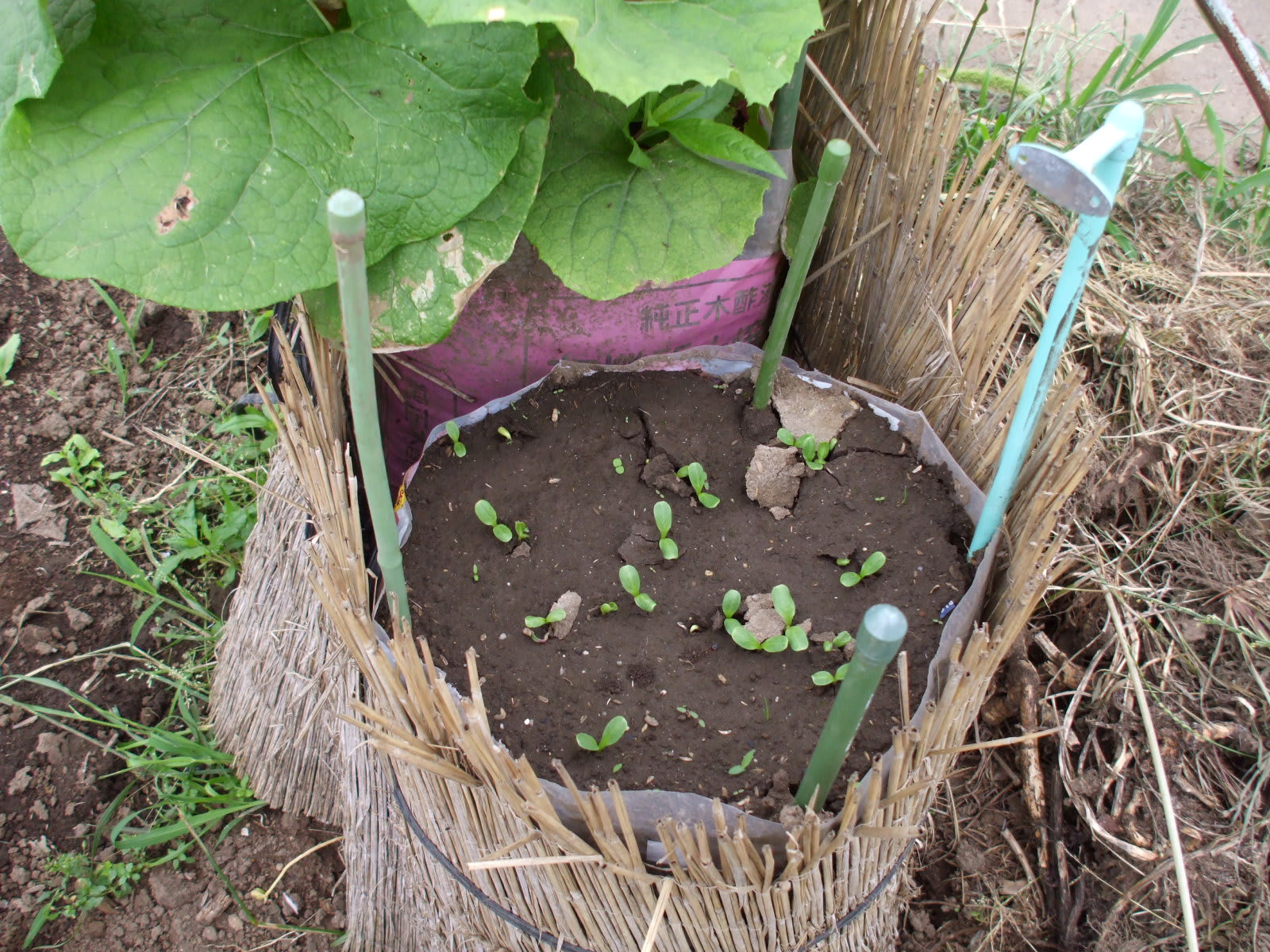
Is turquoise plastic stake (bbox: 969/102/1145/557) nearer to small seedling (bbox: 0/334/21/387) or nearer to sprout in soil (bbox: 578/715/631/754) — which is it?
sprout in soil (bbox: 578/715/631/754)

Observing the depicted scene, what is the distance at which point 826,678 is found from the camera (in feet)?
3.69

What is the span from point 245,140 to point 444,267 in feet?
0.82

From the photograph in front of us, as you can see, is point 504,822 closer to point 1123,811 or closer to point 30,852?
point 1123,811

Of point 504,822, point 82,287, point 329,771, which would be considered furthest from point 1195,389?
point 82,287

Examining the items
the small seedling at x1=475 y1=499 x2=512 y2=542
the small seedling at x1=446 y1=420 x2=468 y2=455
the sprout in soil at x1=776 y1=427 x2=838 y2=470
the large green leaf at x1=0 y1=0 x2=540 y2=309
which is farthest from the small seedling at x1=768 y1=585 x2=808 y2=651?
the large green leaf at x1=0 y1=0 x2=540 y2=309

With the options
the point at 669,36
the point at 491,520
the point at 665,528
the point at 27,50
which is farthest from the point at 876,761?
the point at 27,50

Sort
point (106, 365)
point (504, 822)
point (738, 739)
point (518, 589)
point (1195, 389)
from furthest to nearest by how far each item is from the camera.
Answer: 1. point (106, 365)
2. point (1195, 389)
3. point (518, 589)
4. point (738, 739)
5. point (504, 822)

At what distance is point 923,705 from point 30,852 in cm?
133

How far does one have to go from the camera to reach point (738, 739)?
110 cm

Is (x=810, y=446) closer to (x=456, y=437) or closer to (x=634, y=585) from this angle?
(x=634, y=585)

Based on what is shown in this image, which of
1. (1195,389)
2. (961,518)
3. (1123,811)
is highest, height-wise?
(961,518)

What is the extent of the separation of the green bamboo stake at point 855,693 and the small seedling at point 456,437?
0.62 metres

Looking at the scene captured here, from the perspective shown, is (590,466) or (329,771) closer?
(590,466)

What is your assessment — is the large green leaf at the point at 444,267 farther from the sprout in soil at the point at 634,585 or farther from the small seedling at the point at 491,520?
the sprout in soil at the point at 634,585
